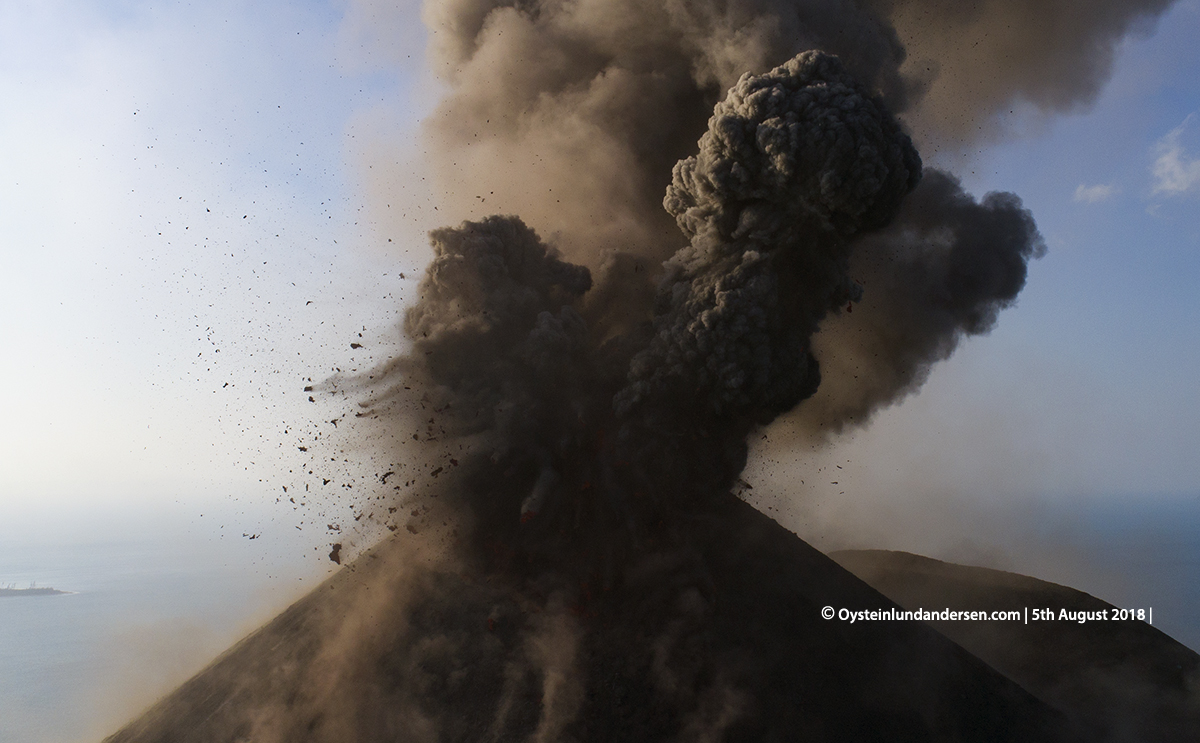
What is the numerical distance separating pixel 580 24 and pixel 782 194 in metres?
14.2

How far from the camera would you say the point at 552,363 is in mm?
27422

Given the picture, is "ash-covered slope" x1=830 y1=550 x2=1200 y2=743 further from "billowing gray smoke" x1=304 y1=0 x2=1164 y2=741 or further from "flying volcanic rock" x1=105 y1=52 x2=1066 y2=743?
"billowing gray smoke" x1=304 y1=0 x2=1164 y2=741

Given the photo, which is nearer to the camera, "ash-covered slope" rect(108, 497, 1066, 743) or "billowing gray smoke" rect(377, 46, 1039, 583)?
"ash-covered slope" rect(108, 497, 1066, 743)

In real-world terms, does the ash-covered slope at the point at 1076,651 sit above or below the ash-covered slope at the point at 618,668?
above

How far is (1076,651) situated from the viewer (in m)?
34.6

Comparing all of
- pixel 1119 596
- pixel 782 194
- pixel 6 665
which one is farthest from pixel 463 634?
pixel 6 665

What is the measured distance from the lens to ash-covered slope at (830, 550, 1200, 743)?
97.1 feet

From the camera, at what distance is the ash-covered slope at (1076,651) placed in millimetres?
29594

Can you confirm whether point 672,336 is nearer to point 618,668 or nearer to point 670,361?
point 670,361

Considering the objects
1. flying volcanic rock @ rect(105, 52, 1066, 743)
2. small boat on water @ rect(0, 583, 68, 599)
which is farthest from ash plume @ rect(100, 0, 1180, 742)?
small boat on water @ rect(0, 583, 68, 599)

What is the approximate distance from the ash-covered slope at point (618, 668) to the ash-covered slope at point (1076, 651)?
6301mm

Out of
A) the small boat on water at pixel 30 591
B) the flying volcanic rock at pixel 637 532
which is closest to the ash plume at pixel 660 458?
the flying volcanic rock at pixel 637 532

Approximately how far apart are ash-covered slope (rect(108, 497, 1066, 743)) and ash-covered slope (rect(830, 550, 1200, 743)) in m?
6.30

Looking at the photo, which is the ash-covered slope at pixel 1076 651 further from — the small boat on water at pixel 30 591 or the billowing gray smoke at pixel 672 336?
the small boat on water at pixel 30 591
